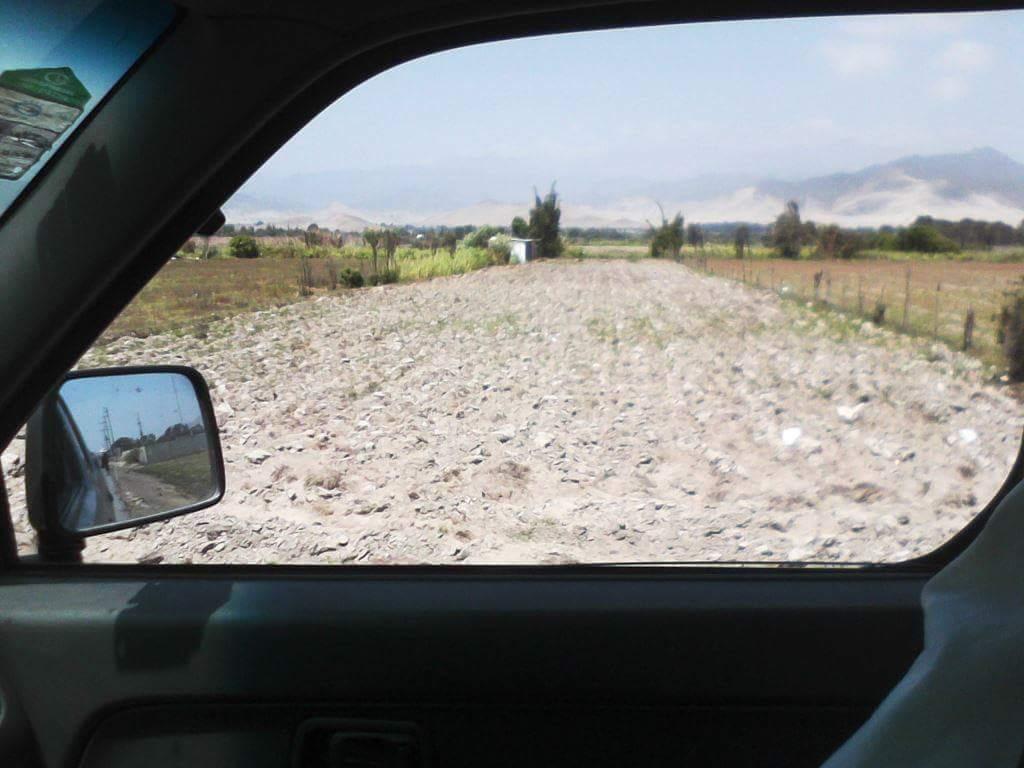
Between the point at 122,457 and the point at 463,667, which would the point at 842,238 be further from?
the point at 122,457

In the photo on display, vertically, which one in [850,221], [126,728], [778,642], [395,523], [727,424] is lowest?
[126,728]

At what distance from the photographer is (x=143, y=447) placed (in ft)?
6.21

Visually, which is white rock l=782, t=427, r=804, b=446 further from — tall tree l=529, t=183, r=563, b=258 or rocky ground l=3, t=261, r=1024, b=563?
tall tree l=529, t=183, r=563, b=258

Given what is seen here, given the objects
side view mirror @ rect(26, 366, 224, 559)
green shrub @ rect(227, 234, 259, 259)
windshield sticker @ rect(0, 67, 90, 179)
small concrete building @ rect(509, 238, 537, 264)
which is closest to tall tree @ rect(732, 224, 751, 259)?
small concrete building @ rect(509, 238, 537, 264)

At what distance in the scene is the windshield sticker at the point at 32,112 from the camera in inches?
63.1

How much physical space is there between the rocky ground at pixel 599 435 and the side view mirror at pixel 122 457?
5cm

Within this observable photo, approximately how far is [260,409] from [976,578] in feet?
4.80

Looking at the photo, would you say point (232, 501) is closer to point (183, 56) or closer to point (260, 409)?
point (260, 409)

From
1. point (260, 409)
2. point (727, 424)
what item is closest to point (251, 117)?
point (260, 409)

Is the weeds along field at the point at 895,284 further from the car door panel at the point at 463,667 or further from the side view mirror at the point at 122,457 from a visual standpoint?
the side view mirror at the point at 122,457

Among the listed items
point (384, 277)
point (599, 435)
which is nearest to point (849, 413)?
point (599, 435)

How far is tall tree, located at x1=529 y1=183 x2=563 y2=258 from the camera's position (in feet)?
6.43

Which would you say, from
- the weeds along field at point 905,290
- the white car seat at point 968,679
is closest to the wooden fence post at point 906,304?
the weeds along field at point 905,290

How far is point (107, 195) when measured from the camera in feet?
5.30
